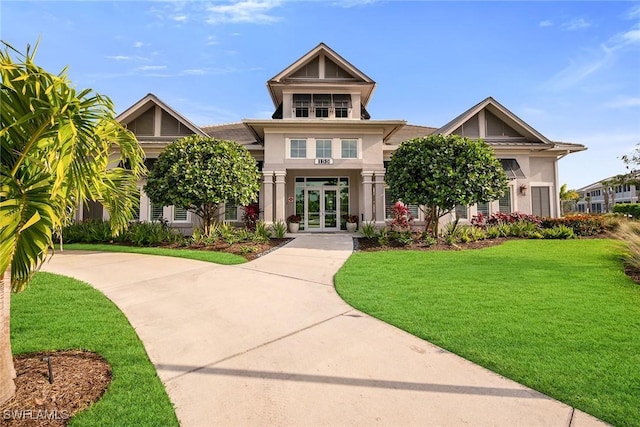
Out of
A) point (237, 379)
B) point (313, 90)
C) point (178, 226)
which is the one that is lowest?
point (237, 379)

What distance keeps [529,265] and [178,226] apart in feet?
51.0

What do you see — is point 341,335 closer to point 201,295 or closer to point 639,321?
point 201,295

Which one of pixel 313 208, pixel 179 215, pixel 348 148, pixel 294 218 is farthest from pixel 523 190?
pixel 179 215

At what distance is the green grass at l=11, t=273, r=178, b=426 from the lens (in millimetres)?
2455

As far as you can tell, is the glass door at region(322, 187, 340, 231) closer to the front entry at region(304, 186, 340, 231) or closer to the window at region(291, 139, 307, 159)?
the front entry at region(304, 186, 340, 231)

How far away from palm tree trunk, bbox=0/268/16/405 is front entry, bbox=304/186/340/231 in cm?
1476

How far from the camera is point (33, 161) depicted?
8.29 ft

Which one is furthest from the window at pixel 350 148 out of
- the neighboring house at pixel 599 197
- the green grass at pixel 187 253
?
the neighboring house at pixel 599 197

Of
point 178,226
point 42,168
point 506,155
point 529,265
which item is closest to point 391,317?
point 42,168

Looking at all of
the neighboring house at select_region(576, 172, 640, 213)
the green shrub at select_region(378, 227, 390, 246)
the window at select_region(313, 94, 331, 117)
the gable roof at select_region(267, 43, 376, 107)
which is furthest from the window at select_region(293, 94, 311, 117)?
the neighboring house at select_region(576, 172, 640, 213)

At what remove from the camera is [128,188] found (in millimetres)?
4328

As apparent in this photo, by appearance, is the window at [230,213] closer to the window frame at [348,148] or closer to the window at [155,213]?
the window at [155,213]

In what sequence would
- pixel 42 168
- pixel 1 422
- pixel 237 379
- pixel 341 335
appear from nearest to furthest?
1. pixel 1 422
2. pixel 42 168
3. pixel 237 379
4. pixel 341 335

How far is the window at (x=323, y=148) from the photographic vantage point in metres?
15.7
